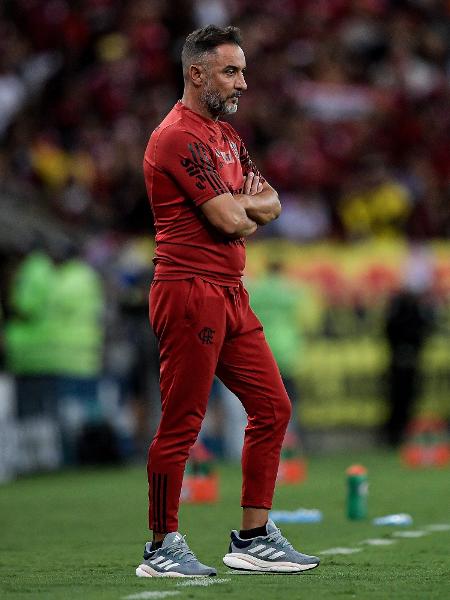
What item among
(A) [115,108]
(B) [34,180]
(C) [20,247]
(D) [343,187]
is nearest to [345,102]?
(D) [343,187]

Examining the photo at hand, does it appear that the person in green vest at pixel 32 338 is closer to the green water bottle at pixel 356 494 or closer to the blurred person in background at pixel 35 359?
the blurred person in background at pixel 35 359

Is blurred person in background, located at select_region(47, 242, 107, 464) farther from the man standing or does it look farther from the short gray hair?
the short gray hair

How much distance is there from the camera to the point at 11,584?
6.39 metres

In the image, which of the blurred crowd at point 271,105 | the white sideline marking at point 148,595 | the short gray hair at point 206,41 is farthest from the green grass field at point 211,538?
the blurred crowd at point 271,105

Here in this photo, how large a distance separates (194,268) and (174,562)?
1.26m

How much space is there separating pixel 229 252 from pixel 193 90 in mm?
720

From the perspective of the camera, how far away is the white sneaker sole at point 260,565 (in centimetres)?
666

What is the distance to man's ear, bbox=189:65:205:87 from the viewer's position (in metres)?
6.46

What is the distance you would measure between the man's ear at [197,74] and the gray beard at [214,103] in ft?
0.14

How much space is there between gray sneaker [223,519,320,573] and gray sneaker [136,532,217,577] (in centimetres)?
27

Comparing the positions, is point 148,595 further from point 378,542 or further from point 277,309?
point 277,309

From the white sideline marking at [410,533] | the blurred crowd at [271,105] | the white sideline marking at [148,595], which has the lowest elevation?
the white sideline marking at [410,533]

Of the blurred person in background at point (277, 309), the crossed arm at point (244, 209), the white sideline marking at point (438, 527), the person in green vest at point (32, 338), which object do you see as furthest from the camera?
the blurred person in background at point (277, 309)

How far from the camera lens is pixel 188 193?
6.36m
